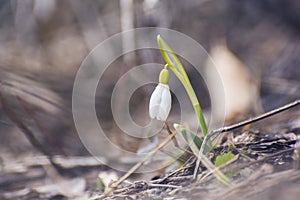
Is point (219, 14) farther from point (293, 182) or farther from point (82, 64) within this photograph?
point (293, 182)

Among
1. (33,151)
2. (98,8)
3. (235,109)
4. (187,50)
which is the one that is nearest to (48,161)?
(33,151)

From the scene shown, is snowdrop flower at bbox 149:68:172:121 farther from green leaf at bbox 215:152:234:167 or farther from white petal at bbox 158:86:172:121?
green leaf at bbox 215:152:234:167

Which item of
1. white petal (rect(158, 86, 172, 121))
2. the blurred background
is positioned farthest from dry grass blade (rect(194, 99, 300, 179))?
the blurred background

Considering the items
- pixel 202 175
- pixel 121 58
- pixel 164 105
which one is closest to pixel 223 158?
pixel 202 175

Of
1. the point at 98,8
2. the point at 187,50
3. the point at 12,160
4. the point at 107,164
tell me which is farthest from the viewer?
the point at 98,8

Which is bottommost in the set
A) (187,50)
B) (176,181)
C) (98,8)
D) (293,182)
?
(293,182)

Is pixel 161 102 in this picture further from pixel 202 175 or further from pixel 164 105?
pixel 202 175
